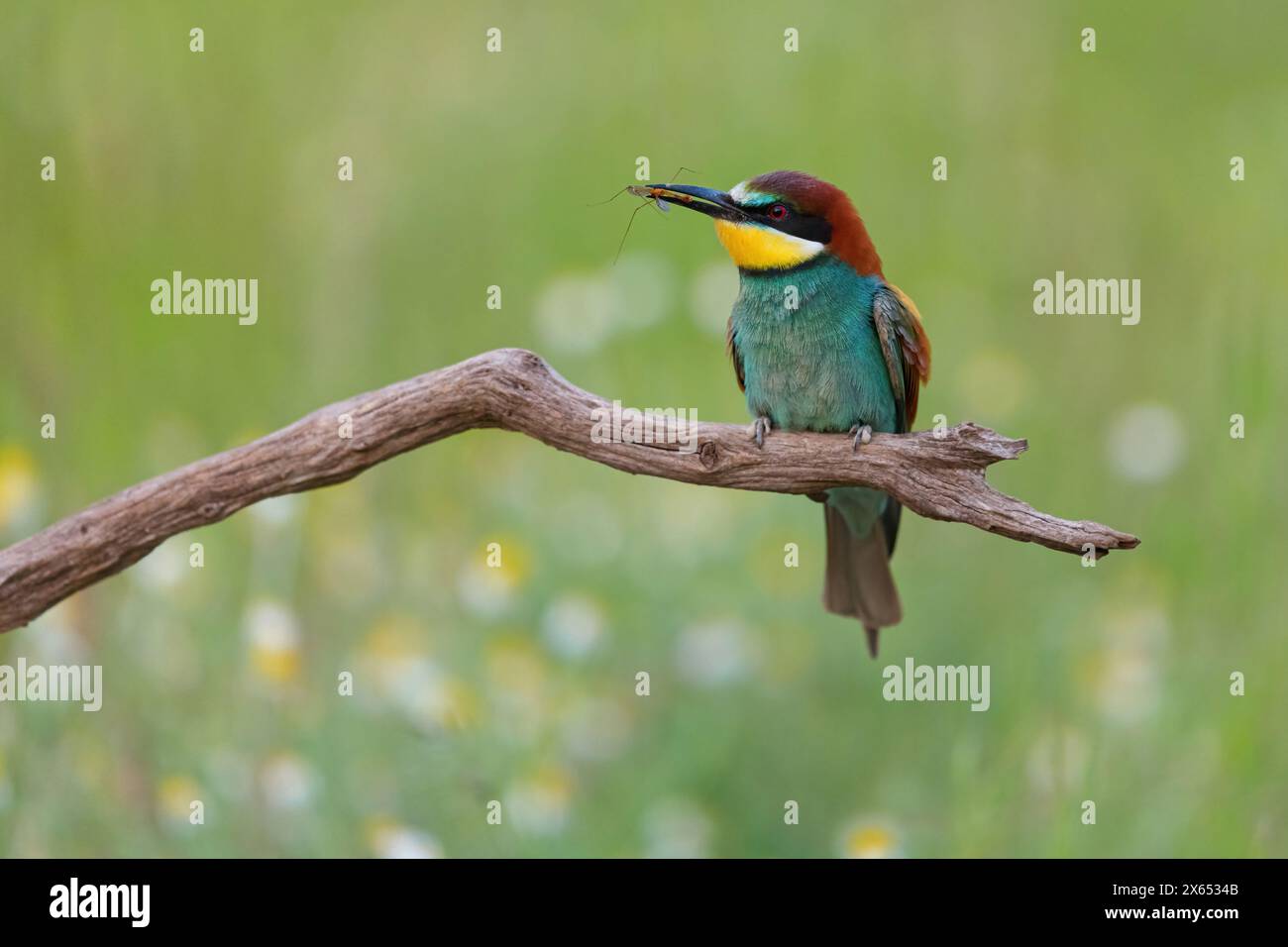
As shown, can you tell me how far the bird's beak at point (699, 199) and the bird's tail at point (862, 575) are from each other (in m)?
0.62

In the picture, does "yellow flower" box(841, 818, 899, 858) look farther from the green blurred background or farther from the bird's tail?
the bird's tail

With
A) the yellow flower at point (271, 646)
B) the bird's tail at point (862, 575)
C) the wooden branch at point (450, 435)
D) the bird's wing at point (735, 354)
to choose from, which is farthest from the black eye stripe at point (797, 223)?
the yellow flower at point (271, 646)

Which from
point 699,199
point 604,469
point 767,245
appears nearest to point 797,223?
point 767,245

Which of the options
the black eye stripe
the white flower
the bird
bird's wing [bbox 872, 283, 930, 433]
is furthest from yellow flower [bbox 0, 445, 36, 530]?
the white flower

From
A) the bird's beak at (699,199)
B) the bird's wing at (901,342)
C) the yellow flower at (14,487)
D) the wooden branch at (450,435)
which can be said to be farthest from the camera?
the yellow flower at (14,487)

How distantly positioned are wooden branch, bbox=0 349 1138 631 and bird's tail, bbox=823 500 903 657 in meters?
0.46

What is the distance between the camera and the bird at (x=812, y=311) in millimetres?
2512

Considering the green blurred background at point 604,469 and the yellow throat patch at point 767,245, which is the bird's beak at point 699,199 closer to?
the yellow throat patch at point 767,245

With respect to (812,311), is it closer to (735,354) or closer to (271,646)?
(735,354)

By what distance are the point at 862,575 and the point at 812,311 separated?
53 cm

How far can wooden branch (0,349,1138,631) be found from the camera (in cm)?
217

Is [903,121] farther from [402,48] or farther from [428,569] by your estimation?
[428,569]

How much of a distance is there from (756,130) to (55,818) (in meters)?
2.41

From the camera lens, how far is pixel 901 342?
2.59 meters
